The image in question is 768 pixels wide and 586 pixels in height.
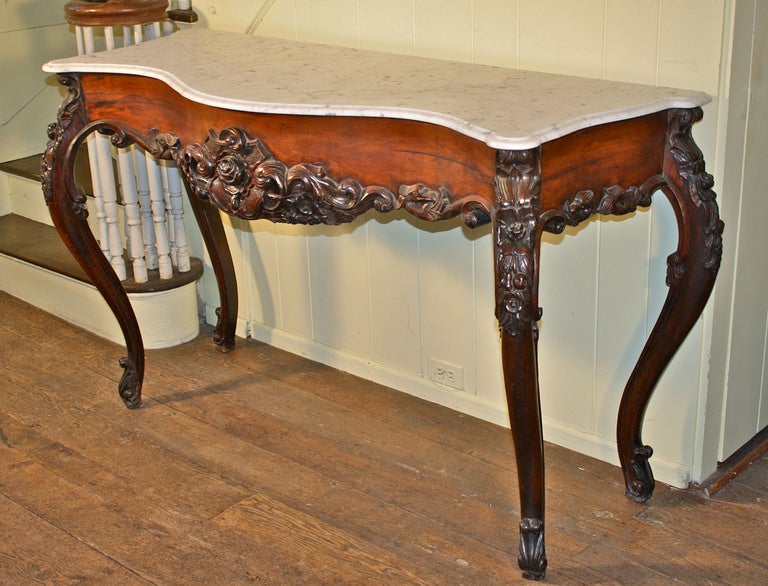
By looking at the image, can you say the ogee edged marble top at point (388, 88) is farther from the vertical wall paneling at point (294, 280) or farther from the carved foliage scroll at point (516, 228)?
the vertical wall paneling at point (294, 280)

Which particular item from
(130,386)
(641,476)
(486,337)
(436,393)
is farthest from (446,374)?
(130,386)

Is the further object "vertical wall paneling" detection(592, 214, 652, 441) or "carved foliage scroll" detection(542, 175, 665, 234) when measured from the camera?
"vertical wall paneling" detection(592, 214, 652, 441)

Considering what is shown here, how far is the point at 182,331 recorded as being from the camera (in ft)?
10.4

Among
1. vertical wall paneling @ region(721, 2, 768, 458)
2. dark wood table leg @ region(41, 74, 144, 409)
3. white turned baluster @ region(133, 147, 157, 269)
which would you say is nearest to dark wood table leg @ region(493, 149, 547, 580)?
vertical wall paneling @ region(721, 2, 768, 458)

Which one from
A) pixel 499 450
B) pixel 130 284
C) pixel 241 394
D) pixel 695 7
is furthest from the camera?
pixel 130 284

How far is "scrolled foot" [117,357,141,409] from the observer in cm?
278

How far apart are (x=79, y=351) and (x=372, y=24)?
1380mm

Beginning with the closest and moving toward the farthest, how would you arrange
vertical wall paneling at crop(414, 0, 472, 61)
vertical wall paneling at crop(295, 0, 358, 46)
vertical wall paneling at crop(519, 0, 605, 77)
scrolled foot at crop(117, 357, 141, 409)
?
vertical wall paneling at crop(519, 0, 605, 77)
vertical wall paneling at crop(414, 0, 472, 61)
vertical wall paneling at crop(295, 0, 358, 46)
scrolled foot at crop(117, 357, 141, 409)

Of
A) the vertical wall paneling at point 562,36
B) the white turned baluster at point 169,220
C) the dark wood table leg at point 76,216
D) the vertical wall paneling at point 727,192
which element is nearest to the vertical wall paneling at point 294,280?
the white turned baluster at point 169,220

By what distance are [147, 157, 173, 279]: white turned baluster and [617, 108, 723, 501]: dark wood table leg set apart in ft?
4.87

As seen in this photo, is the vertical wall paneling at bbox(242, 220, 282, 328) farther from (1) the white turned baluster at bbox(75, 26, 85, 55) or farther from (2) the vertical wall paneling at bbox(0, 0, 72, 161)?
(2) the vertical wall paneling at bbox(0, 0, 72, 161)

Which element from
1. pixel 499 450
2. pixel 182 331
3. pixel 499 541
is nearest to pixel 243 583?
pixel 499 541

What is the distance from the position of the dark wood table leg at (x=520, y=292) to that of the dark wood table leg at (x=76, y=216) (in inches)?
46.2

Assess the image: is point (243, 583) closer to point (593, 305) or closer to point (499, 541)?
point (499, 541)
